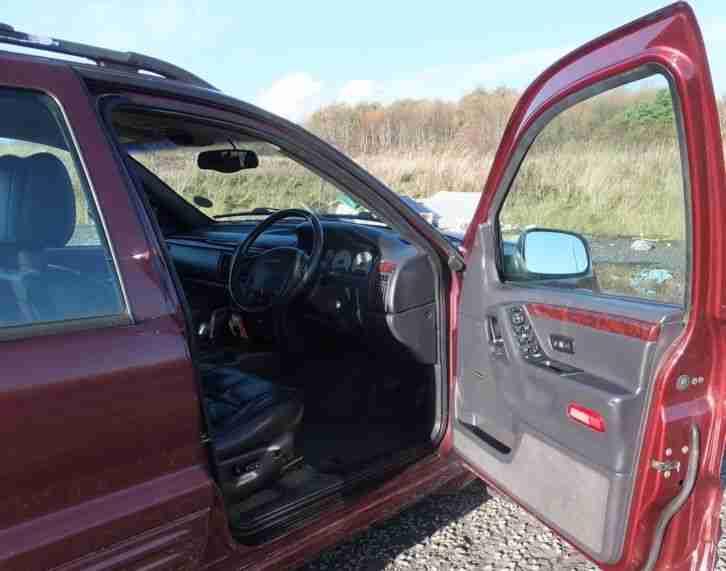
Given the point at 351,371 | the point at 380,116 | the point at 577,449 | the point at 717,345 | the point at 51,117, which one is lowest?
the point at 351,371

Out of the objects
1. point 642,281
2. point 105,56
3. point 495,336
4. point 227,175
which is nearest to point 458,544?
point 495,336

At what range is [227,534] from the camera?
1661 millimetres

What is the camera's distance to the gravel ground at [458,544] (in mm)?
2316

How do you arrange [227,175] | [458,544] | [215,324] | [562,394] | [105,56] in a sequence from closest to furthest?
[105,56] < [562,394] < [458,544] < [227,175] < [215,324]

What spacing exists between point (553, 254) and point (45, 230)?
1499mm

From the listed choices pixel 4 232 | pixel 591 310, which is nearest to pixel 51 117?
pixel 4 232

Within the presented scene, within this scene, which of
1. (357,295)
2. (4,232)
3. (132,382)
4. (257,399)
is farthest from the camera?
(357,295)

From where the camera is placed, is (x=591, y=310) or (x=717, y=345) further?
(x=591, y=310)

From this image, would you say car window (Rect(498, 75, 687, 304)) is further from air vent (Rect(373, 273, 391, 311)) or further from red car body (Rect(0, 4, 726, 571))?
air vent (Rect(373, 273, 391, 311))

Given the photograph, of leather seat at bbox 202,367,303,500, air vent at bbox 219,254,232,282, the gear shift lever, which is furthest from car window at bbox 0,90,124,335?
the gear shift lever

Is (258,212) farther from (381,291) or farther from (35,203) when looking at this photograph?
(35,203)

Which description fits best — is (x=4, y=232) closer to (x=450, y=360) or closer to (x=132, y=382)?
(x=132, y=382)

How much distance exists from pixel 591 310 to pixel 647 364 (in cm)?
22

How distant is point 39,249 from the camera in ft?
4.92
